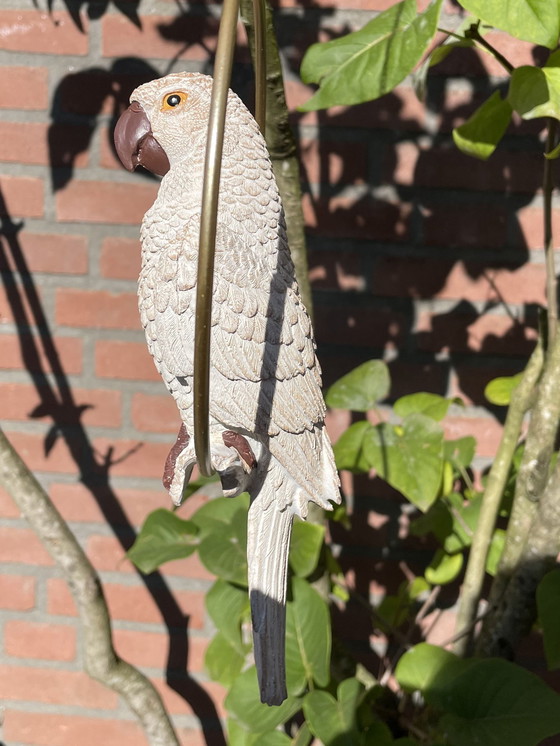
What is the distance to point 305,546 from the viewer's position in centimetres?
83

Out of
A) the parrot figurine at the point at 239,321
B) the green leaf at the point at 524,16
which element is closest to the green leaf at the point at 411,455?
the parrot figurine at the point at 239,321

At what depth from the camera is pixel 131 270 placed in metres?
1.04

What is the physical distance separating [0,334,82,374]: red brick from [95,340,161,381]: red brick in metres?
0.03

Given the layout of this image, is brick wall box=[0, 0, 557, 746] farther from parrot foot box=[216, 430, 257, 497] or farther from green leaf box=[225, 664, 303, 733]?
parrot foot box=[216, 430, 257, 497]

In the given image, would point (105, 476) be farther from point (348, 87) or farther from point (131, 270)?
point (348, 87)

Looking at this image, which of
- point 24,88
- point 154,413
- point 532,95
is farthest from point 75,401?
point 532,95

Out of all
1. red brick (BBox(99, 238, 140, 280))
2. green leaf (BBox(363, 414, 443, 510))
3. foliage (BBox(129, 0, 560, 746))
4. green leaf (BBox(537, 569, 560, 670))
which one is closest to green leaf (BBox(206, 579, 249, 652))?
foliage (BBox(129, 0, 560, 746))

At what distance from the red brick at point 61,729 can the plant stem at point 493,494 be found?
614 mm

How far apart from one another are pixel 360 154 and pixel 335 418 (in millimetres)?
357

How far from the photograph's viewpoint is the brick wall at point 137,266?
0.96 meters

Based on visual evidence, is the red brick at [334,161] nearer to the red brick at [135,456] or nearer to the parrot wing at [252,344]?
the red brick at [135,456]

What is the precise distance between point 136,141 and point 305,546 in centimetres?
52

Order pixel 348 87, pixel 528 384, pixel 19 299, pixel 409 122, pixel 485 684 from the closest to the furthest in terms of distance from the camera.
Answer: pixel 348 87, pixel 485 684, pixel 528 384, pixel 409 122, pixel 19 299

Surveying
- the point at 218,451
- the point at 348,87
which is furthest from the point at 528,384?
the point at 218,451
